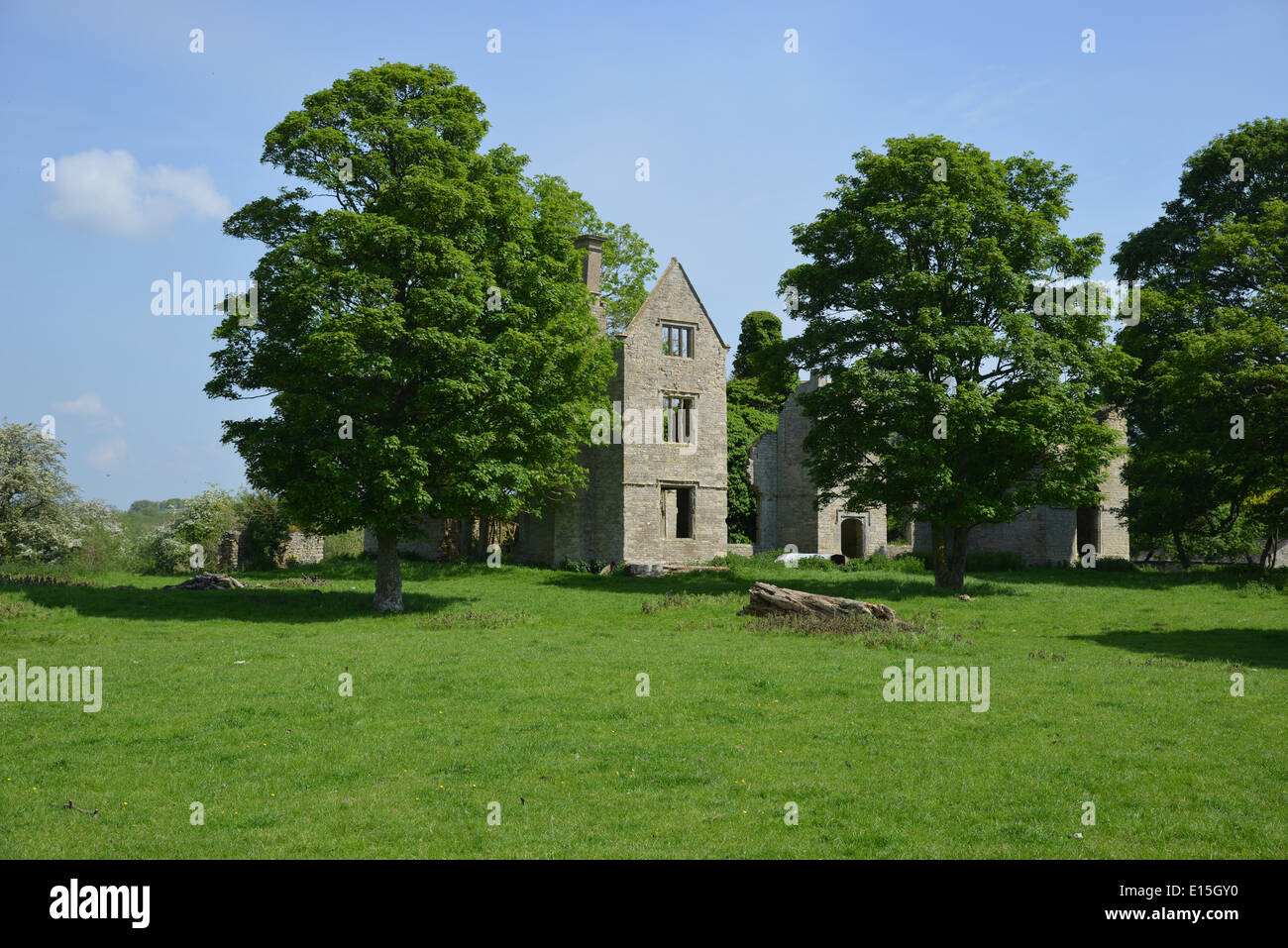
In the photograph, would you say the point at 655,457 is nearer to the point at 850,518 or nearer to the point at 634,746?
the point at 850,518

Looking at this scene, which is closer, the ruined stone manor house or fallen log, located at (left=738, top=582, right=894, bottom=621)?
fallen log, located at (left=738, top=582, right=894, bottom=621)

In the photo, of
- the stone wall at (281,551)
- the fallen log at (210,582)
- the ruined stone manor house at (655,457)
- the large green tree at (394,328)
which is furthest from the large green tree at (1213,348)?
the stone wall at (281,551)

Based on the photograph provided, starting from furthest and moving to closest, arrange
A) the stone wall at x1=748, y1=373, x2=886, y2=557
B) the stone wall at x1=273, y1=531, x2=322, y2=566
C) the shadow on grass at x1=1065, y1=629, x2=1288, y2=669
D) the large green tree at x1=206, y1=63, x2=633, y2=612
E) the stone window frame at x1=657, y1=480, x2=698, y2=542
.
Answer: the stone wall at x1=748, y1=373, x2=886, y2=557 → the stone wall at x1=273, y1=531, x2=322, y2=566 → the stone window frame at x1=657, y1=480, x2=698, y2=542 → the large green tree at x1=206, y1=63, x2=633, y2=612 → the shadow on grass at x1=1065, y1=629, x2=1288, y2=669

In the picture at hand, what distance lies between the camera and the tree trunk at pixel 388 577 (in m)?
25.6

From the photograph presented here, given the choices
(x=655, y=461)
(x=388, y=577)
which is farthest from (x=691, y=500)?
(x=388, y=577)

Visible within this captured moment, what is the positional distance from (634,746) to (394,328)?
52.1ft

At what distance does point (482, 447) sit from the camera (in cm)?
Answer: 2455

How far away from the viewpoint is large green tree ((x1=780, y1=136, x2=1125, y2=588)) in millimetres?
28984

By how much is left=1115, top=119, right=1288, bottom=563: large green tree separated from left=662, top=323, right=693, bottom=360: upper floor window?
17293mm

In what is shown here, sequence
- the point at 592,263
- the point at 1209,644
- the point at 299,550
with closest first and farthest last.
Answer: the point at 1209,644, the point at 592,263, the point at 299,550

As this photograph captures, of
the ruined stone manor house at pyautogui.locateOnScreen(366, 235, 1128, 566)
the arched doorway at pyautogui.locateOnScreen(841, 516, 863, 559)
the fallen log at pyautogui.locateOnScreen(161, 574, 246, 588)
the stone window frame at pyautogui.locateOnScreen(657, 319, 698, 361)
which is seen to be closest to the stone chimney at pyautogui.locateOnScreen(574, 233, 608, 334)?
the ruined stone manor house at pyautogui.locateOnScreen(366, 235, 1128, 566)

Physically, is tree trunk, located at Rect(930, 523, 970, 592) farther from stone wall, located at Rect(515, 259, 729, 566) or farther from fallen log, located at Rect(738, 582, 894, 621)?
stone wall, located at Rect(515, 259, 729, 566)

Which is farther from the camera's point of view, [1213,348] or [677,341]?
[677,341]

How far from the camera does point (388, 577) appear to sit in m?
25.8
